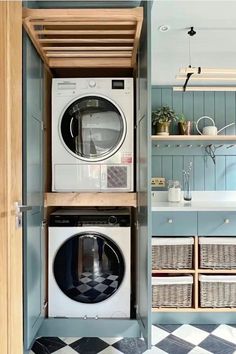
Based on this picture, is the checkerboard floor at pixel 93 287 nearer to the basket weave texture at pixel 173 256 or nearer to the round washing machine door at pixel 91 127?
the basket weave texture at pixel 173 256

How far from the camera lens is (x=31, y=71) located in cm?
180

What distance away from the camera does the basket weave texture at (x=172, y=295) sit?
7.98ft

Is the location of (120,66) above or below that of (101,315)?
above

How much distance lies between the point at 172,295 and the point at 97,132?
1444 mm

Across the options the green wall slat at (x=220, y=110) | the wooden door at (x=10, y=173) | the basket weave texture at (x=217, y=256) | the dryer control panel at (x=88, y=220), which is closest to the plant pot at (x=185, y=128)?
the green wall slat at (x=220, y=110)

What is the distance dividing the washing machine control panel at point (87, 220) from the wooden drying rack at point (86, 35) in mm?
1122

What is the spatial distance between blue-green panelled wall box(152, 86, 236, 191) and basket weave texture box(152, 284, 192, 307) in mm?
1216

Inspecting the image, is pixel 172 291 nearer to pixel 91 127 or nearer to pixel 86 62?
pixel 91 127

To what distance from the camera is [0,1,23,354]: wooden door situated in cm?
124

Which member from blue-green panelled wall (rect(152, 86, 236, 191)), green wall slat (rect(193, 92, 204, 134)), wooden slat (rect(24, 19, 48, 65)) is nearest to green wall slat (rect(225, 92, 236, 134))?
blue-green panelled wall (rect(152, 86, 236, 191))

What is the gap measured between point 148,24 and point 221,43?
1215mm

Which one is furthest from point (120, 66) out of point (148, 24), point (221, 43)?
point (221, 43)

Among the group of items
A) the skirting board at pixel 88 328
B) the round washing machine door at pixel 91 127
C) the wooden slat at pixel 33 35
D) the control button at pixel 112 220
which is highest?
the wooden slat at pixel 33 35

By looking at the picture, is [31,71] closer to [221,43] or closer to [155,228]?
[155,228]
